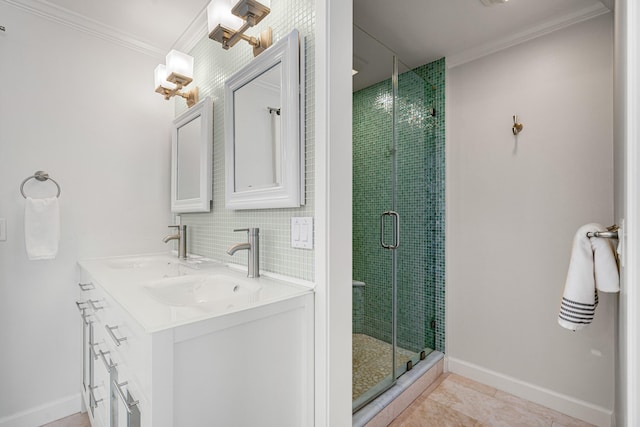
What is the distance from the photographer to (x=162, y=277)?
146cm

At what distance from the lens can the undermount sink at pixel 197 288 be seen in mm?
1345

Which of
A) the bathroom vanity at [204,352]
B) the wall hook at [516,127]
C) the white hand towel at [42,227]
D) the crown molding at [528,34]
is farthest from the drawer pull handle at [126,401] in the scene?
the crown molding at [528,34]

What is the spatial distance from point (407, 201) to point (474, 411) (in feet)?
4.67

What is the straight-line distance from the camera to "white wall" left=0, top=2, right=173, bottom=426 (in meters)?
1.77

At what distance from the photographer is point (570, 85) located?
6.21 ft

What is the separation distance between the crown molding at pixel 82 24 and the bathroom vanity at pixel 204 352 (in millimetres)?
1666

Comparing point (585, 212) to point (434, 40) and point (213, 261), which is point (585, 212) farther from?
point (213, 261)

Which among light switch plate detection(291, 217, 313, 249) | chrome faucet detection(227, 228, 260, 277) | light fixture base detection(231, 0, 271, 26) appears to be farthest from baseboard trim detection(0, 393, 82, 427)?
light fixture base detection(231, 0, 271, 26)

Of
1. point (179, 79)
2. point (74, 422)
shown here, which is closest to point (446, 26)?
point (179, 79)

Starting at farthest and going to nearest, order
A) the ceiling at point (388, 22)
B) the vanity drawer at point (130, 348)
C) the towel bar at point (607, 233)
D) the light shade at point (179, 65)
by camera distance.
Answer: the light shade at point (179, 65) → the ceiling at point (388, 22) → the towel bar at point (607, 233) → the vanity drawer at point (130, 348)

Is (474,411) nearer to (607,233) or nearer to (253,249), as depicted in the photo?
(607,233)

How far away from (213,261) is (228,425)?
3.47 feet

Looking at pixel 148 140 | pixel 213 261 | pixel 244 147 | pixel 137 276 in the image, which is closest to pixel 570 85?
pixel 244 147

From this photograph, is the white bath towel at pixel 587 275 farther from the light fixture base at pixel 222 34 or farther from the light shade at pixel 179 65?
the light shade at pixel 179 65
